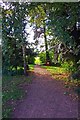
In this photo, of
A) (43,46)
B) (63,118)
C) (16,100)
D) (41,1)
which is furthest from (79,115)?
(43,46)

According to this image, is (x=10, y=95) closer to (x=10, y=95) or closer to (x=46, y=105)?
(x=10, y=95)

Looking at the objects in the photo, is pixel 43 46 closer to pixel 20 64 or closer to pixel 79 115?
pixel 20 64

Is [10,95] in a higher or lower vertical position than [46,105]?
higher

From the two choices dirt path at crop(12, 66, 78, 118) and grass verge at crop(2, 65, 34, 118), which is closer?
dirt path at crop(12, 66, 78, 118)

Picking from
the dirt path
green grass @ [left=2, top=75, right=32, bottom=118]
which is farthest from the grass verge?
the dirt path

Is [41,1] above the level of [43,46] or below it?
above

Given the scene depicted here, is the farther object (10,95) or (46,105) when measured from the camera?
(10,95)

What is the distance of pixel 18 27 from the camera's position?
3803mm

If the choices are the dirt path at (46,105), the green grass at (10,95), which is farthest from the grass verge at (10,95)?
the dirt path at (46,105)

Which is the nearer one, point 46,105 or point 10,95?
point 46,105

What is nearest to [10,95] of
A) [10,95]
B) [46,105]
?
[10,95]

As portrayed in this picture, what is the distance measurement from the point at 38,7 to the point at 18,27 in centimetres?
92

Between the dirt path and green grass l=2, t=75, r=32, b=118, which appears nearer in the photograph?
the dirt path

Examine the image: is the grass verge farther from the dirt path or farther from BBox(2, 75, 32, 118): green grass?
the dirt path
